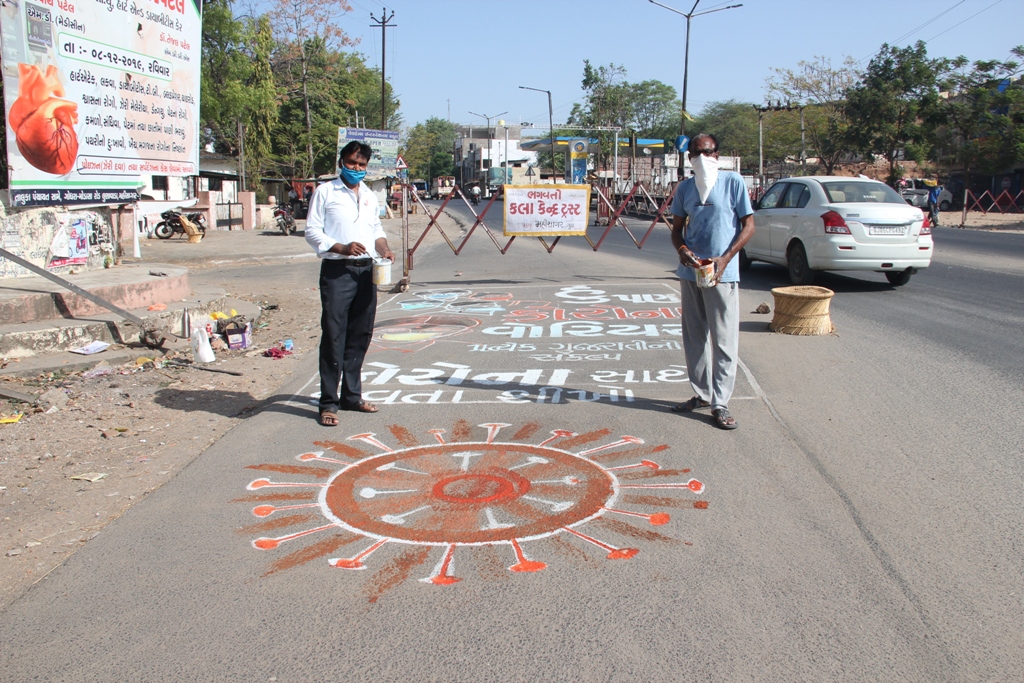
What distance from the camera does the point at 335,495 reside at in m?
4.40

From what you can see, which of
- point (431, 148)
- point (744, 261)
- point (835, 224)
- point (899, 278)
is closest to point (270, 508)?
point (835, 224)

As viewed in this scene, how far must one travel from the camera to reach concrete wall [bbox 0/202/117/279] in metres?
9.68

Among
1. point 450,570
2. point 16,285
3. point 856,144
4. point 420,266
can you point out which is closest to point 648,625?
point 450,570

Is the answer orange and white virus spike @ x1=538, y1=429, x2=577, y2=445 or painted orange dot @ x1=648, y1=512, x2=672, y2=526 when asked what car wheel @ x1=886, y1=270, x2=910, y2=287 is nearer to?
orange and white virus spike @ x1=538, y1=429, x2=577, y2=445

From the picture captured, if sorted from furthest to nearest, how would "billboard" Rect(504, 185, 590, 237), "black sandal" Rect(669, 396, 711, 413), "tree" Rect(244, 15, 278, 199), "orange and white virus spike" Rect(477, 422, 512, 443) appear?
"tree" Rect(244, 15, 278, 199) → "billboard" Rect(504, 185, 590, 237) → "black sandal" Rect(669, 396, 711, 413) → "orange and white virus spike" Rect(477, 422, 512, 443)

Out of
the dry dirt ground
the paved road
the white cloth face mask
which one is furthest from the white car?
the dry dirt ground

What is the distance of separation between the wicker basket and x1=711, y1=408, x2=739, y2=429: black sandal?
3671mm

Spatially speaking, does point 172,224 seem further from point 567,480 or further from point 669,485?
point 669,485

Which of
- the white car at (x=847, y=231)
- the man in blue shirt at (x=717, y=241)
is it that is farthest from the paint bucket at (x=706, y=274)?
the white car at (x=847, y=231)

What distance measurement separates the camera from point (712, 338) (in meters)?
5.70

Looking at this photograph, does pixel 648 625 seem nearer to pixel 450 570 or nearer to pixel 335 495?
pixel 450 570

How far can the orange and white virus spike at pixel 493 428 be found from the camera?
5.36 m

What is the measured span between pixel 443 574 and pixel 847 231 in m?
10.0

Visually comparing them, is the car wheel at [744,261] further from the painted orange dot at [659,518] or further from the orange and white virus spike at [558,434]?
the painted orange dot at [659,518]
